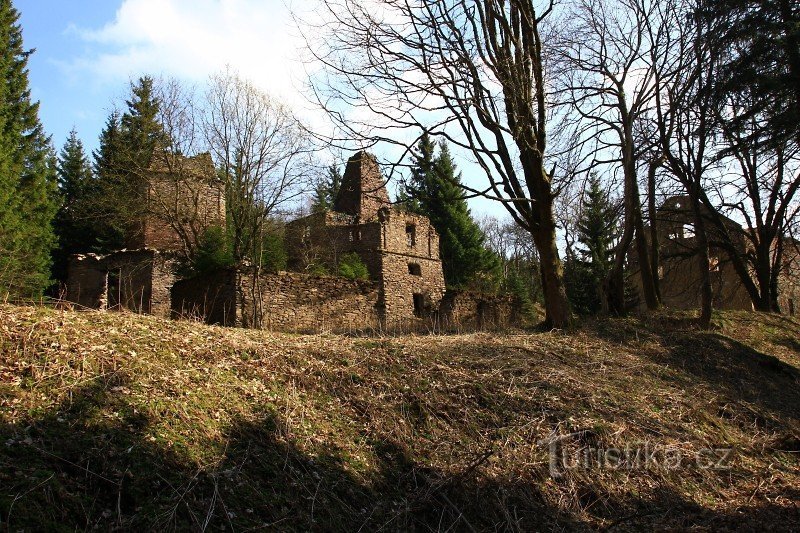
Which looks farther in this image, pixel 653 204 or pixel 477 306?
pixel 477 306

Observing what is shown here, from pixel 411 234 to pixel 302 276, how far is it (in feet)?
38.6

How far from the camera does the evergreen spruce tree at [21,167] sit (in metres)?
22.7

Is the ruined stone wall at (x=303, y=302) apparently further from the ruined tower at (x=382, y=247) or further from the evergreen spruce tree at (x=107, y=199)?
the evergreen spruce tree at (x=107, y=199)

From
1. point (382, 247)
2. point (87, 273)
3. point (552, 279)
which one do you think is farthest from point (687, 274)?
point (87, 273)

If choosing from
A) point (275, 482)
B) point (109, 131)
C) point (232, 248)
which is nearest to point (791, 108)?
point (275, 482)

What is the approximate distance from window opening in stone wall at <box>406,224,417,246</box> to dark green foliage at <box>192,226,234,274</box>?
10.4 m

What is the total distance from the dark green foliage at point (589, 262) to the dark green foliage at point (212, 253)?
14505 millimetres

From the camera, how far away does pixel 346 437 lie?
611 centimetres

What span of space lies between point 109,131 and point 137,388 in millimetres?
30749

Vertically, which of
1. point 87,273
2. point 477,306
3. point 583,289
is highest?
point 87,273

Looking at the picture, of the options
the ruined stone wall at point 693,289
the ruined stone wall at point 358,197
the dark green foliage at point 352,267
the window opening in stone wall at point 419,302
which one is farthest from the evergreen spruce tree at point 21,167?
the ruined stone wall at point 693,289

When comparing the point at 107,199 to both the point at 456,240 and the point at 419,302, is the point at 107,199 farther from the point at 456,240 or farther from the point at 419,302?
the point at 456,240

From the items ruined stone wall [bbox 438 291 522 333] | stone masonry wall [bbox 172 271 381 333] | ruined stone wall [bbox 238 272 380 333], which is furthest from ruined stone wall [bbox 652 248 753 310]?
stone masonry wall [bbox 172 271 381 333]

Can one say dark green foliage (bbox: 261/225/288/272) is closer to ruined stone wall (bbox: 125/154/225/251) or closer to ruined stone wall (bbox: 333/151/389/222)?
ruined stone wall (bbox: 125/154/225/251)
